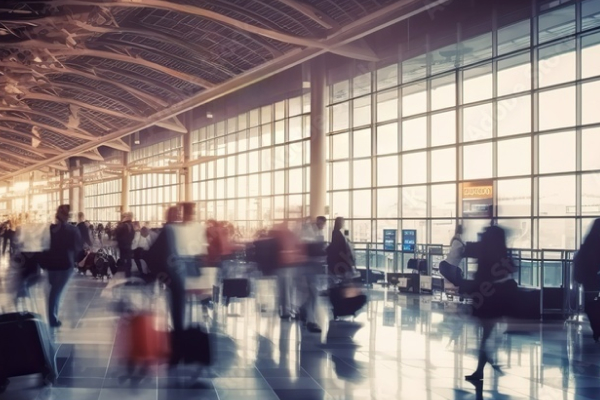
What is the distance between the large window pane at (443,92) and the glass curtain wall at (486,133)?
0.11ft

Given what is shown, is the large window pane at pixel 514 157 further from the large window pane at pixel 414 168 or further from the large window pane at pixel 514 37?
the large window pane at pixel 414 168

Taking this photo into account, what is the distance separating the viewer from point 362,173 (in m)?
24.1

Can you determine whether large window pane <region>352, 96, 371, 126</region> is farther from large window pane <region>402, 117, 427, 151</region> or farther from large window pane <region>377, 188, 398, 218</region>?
large window pane <region>377, 188, 398, 218</region>

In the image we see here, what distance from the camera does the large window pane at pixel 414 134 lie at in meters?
21.2

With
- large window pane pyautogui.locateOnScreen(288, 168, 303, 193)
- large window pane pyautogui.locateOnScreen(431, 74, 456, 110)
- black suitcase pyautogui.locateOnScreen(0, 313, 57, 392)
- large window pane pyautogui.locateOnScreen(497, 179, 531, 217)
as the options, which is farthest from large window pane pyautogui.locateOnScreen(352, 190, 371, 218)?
black suitcase pyautogui.locateOnScreen(0, 313, 57, 392)

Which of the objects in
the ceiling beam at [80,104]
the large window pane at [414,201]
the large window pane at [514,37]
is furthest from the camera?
the ceiling beam at [80,104]

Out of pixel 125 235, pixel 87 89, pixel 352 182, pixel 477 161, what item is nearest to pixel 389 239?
pixel 477 161

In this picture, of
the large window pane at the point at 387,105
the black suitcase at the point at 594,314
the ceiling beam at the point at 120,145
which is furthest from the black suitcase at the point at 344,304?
the ceiling beam at the point at 120,145

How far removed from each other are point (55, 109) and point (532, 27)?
98.2 feet

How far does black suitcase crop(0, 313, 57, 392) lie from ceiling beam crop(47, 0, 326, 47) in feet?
47.9

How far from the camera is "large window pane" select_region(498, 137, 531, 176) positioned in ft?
57.9

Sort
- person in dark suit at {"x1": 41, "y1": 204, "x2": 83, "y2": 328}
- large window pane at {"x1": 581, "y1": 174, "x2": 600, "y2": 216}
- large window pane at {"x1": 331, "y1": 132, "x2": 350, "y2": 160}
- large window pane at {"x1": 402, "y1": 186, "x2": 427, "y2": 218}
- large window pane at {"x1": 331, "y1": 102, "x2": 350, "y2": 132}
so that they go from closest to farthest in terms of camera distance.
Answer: person in dark suit at {"x1": 41, "y1": 204, "x2": 83, "y2": 328}, large window pane at {"x1": 581, "y1": 174, "x2": 600, "y2": 216}, large window pane at {"x1": 402, "y1": 186, "x2": 427, "y2": 218}, large window pane at {"x1": 331, "y1": 102, "x2": 350, "y2": 132}, large window pane at {"x1": 331, "y1": 132, "x2": 350, "y2": 160}

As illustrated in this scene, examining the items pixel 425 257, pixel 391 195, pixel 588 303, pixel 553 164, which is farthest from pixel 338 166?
pixel 588 303

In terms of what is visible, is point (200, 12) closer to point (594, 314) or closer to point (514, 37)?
point (514, 37)
